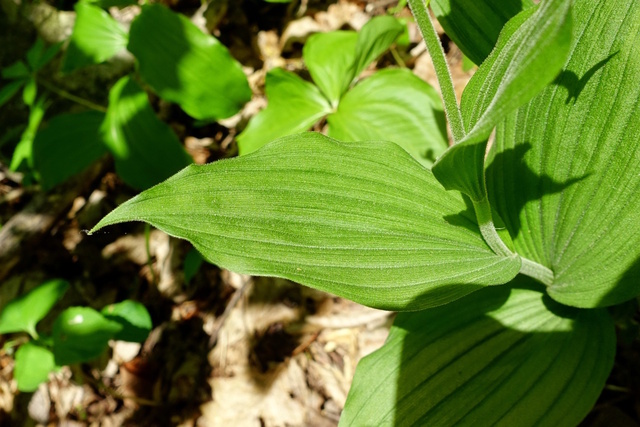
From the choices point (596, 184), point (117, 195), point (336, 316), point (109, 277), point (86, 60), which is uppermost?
point (596, 184)


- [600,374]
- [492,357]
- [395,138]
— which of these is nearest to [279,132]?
[395,138]

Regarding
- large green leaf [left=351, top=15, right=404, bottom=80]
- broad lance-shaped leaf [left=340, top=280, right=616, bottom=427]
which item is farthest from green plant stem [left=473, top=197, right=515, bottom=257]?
large green leaf [left=351, top=15, right=404, bottom=80]

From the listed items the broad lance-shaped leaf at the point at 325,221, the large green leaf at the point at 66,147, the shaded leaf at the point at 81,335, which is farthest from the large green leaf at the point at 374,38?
the shaded leaf at the point at 81,335

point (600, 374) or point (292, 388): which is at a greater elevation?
point (600, 374)

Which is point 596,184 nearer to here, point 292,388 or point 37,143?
point 292,388

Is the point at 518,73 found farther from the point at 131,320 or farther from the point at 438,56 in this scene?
the point at 131,320

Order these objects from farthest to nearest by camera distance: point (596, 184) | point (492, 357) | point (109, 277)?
point (109, 277) → point (492, 357) → point (596, 184)
